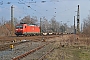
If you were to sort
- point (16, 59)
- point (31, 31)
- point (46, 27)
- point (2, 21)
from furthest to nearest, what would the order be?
point (46, 27), point (2, 21), point (31, 31), point (16, 59)

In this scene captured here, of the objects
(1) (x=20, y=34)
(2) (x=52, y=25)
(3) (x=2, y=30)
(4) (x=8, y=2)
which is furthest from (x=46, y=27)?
(4) (x=8, y=2)

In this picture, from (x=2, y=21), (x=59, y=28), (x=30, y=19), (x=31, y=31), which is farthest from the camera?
(x=59, y=28)

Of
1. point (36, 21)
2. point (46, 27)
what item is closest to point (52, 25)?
point (46, 27)

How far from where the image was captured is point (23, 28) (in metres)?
58.5

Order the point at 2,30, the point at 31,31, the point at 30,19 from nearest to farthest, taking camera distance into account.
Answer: the point at 31,31
the point at 2,30
the point at 30,19

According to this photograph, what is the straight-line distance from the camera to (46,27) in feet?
384

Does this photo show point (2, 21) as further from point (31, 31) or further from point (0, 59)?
point (0, 59)

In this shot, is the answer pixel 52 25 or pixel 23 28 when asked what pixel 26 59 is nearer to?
pixel 23 28

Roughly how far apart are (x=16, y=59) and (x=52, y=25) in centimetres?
10849

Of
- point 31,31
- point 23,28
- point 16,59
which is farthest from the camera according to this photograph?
point 31,31

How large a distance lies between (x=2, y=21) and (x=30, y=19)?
14918mm

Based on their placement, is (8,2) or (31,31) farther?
(31,31)

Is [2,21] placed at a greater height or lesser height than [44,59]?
greater

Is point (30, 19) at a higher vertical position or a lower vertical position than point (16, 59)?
higher
